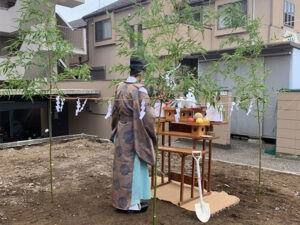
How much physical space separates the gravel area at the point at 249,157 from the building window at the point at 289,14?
5615mm

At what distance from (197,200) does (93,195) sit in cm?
146

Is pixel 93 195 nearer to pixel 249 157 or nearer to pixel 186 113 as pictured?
pixel 186 113

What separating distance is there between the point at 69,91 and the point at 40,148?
3150 millimetres

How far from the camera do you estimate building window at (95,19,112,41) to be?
14.3 metres

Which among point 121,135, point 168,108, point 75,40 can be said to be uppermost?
point 75,40

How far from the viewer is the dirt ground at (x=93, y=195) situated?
3.29 m

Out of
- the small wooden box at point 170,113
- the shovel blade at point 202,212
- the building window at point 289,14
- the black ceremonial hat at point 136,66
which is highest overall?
the building window at point 289,14

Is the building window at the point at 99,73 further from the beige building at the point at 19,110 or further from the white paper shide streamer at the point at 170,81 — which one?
the white paper shide streamer at the point at 170,81

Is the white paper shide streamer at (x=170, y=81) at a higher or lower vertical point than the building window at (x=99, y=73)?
lower

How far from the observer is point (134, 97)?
125 inches

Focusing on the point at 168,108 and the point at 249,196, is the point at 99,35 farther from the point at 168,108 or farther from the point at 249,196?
the point at 249,196

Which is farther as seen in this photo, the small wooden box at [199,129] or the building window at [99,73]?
the building window at [99,73]

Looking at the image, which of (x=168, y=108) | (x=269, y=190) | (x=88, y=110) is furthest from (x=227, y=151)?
(x=88, y=110)

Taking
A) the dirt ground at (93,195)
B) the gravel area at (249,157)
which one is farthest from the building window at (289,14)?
the dirt ground at (93,195)
